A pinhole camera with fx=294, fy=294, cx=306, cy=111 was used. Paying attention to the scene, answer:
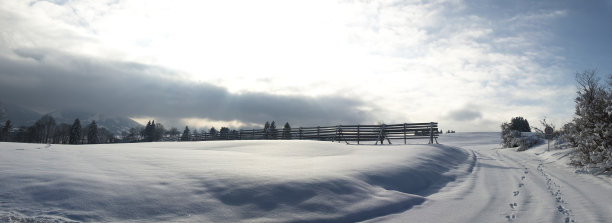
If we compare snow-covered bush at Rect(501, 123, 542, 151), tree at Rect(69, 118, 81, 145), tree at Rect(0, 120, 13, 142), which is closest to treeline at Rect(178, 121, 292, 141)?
snow-covered bush at Rect(501, 123, 542, 151)

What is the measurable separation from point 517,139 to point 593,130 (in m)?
16.1

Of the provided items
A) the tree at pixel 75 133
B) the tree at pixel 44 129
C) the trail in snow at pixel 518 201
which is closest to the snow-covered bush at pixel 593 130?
the trail in snow at pixel 518 201

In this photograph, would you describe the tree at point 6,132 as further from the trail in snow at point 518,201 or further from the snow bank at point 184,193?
the trail in snow at point 518,201

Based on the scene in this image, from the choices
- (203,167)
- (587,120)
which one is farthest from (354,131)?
(203,167)

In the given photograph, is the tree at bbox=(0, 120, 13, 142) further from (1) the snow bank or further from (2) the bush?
(2) the bush

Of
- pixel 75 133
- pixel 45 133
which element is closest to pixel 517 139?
pixel 75 133

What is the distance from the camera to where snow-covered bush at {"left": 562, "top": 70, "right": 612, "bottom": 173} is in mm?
9336

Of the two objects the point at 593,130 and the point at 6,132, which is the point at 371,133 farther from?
the point at 6,132

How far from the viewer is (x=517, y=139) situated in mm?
24203

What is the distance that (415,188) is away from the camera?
22.5ft

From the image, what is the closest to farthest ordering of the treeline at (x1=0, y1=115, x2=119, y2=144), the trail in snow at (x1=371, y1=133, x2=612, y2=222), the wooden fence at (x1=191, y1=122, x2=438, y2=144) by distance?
the trail in snow at (x1=371, y1=133, x2=612, y2=222) < the wooden fence at (x1=191, y1=122, x2=438, y2=144) < the treeline at (x1=0, y1=115, x2=119, y2=144)

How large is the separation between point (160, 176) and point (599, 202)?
8.39 metres

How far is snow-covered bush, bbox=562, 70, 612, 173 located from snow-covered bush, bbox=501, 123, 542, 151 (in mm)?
13382

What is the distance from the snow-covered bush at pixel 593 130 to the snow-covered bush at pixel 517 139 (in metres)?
13.4
